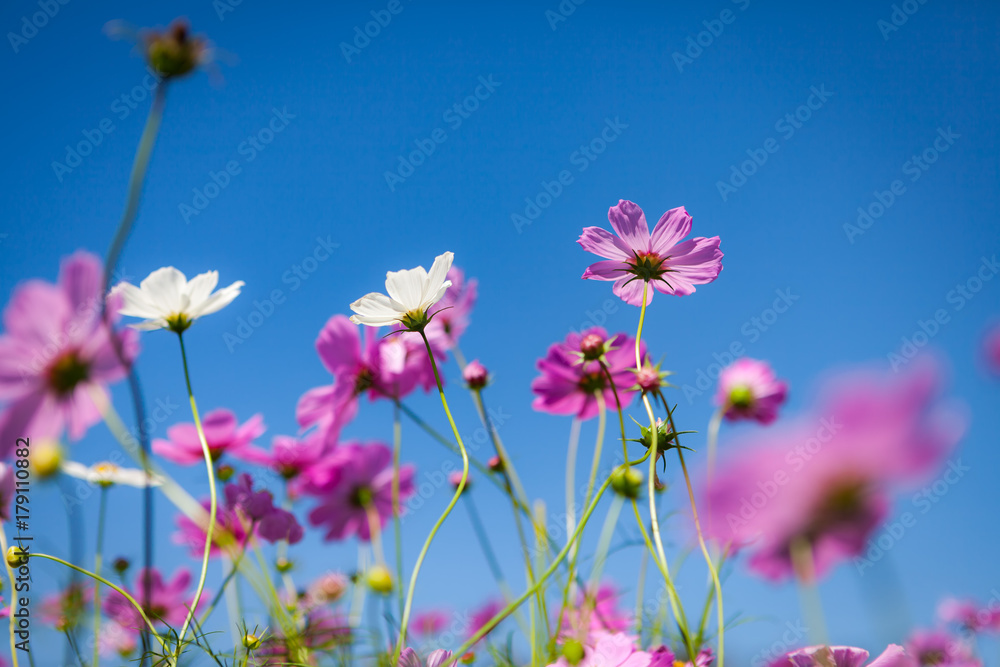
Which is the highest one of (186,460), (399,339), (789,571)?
(399,339)

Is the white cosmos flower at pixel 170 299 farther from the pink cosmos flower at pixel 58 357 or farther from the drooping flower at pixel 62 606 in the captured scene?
the drooping flower at pixel 62 606

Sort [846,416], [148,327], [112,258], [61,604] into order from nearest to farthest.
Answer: [846,416], [112,258], [148,327], [61,604]

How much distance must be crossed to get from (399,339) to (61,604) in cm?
80

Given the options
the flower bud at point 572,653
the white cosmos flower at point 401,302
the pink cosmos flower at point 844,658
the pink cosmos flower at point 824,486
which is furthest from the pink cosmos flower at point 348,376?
the pink cosmos flower at point 824,486

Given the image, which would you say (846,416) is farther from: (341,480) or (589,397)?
(341,480)

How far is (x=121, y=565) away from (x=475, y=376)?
84 cm

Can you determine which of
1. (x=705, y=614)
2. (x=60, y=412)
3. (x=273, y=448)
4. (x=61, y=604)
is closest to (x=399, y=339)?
(x=273, y=448)

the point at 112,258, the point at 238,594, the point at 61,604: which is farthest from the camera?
the point at 61,604

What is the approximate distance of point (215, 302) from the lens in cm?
72

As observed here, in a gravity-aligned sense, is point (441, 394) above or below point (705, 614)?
above

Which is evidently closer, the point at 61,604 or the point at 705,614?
the point at 705,614

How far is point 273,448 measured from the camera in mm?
1066

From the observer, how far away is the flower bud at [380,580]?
3.64 feet

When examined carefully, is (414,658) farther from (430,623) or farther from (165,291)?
(430,623)
